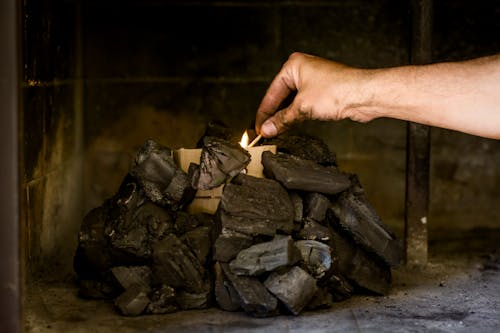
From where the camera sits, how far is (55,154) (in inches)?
151

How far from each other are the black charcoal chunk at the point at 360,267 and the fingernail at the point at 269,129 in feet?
1.61

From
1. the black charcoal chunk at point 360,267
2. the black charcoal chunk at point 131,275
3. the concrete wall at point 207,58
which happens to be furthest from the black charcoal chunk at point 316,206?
the concrete wall at point 207,58

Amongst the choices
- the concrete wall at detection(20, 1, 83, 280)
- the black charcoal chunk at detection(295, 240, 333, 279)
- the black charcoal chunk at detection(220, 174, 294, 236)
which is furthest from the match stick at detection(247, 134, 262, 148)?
the concrete wall at detection(20, 1, 83, 280)

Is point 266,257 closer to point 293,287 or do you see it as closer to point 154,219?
point 293,287

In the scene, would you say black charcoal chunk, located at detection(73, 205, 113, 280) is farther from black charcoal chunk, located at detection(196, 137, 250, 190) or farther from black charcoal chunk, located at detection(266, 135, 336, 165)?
black charcoal chunk, located at detection(266, 135, 336, 165)

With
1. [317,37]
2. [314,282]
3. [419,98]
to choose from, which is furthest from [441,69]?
[317,37]

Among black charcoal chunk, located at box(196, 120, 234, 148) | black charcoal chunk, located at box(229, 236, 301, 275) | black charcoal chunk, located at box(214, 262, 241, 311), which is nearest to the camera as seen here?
black charcoal chunk, located at box(229, 236, 301, 275)

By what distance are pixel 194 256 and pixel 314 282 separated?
0.49 meters

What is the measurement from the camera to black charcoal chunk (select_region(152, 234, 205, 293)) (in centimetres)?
292

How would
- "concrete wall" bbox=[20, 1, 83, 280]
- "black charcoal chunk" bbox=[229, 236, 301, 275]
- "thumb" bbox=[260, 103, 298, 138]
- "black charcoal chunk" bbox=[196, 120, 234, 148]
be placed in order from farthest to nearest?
"black charcoal chunk" bbox=[196, 120, 234, 148]
"concrete wall" bbox=[20, 1, 83, 280]
"thumb" bbox=[260, 103, 298, 138]
"black charcoal chunk" bbox=[229, 236, 301, 275]

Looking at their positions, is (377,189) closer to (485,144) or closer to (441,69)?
(485,144)

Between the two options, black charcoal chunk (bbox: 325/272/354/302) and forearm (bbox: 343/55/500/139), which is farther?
black charcoal chunk (bbox: 325/272/354/302)

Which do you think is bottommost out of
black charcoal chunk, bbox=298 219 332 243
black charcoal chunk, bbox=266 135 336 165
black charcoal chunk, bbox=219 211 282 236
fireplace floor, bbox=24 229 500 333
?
fireplace floor, bbox=24 229 500 333

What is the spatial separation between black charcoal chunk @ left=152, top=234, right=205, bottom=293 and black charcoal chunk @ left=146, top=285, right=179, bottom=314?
0.15 ft
